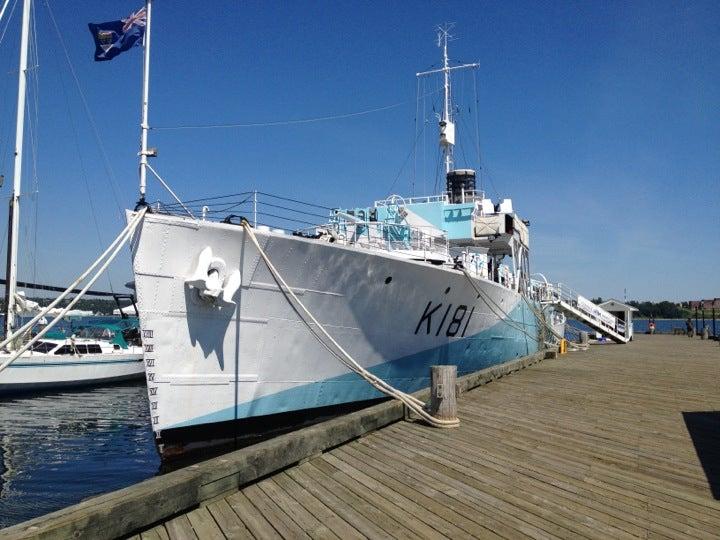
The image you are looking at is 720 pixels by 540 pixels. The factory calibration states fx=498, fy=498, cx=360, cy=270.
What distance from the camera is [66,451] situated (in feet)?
36.1

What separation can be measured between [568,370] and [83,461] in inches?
467

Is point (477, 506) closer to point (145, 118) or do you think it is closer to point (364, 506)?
point (364, 506)

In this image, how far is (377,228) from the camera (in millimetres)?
12766

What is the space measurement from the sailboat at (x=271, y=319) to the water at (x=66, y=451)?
6.66 feet

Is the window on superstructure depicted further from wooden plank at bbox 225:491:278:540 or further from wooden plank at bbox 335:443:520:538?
wooden plank at bbox 225:491:278:540

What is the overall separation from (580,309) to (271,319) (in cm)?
2451

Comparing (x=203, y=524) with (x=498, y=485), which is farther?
(x=498, y=485)

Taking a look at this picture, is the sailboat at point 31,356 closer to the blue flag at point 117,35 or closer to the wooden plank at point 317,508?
the blue flag at point 117,35

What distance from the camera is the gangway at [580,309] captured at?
26.2 metres

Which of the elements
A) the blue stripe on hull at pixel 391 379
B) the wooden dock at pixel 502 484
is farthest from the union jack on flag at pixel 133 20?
the wooden dock at pixel 502 484

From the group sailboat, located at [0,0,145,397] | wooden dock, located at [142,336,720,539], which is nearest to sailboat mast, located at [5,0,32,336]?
sailboat, located at [0,0,145,397]

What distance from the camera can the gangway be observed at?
2617 cm

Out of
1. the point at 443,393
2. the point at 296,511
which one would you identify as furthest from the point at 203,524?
the point at 443,393

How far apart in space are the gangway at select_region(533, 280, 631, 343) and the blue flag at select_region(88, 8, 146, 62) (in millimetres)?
19487
